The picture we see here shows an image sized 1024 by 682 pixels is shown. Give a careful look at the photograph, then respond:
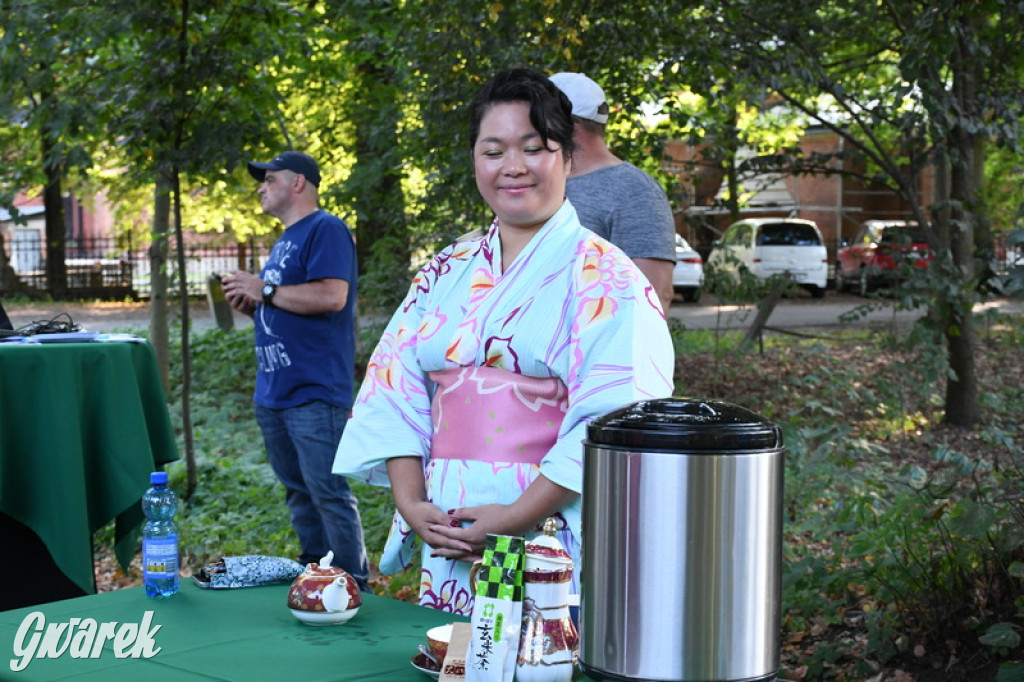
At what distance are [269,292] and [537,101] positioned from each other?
9.54 ft

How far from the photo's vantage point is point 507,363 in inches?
91.3

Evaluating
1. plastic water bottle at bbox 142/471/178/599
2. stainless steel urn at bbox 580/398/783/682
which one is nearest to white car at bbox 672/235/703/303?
plastic water bottle at bbox 142/471/178/599

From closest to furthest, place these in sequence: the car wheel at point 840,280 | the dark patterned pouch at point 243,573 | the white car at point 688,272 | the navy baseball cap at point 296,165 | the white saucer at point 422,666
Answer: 1. the white saucer at point 422,666
2. the dark patterned pouch at point 243,573
3. the navy baseball cap at point 296,165
4. the white car at point 688,272
5. the car wheel at point 840,280

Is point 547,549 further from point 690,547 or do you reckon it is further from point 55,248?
point 55,248

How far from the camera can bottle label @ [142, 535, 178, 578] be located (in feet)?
7.93

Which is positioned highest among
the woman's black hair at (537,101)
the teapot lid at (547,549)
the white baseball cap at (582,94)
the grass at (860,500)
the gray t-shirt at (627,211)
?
the white baseball cap at (582,94)

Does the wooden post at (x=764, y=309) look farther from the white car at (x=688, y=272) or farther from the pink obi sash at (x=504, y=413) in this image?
the white car at (x=688, y=272)

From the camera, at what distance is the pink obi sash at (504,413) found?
2322mm

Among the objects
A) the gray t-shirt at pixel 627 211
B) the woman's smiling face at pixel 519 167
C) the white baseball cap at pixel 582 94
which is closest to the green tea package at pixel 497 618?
the woman's smiling face at pixel 519 167

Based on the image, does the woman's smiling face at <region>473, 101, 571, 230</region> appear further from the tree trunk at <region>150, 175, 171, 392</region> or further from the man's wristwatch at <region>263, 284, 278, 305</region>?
the tree trunk at <region>150, 175, 171, 392</region>

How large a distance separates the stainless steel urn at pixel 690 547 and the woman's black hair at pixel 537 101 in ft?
3.28

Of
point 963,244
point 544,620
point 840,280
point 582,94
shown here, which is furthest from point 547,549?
point 840,280

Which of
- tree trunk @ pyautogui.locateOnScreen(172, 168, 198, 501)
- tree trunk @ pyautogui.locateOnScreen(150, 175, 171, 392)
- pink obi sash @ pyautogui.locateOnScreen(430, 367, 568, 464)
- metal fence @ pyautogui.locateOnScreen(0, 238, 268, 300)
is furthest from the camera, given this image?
metal fence @ pyautogui.locateOnScreen(0, 238, 268, 300)

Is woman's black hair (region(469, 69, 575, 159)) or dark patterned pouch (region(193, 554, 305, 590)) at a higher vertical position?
woman's black hair (region(469, 69, 575, 159))
